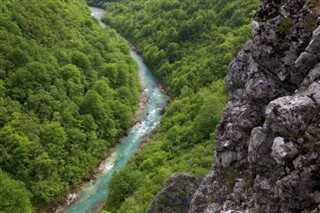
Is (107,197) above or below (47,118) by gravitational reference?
below

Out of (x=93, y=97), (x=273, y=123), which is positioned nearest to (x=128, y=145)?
(x=93, y=97)

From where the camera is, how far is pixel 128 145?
83.1 metres

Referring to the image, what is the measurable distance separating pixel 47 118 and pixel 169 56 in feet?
169

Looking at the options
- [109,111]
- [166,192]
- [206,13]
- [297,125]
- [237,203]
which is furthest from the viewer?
[206,13]

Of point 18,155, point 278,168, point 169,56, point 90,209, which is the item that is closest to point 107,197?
point 90,209

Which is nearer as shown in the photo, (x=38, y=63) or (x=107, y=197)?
(x=107, y=197)

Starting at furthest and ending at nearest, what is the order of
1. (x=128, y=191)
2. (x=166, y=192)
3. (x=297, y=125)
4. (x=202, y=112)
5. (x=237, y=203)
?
(x=202, y=112)
(x=128, y=191)
(x=166, y=192)
(x=237, y=203)
(x=297, y=125)

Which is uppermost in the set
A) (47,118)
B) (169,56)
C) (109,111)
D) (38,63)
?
(38,63)

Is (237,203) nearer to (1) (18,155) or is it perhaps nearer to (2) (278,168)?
(2) (278,168)

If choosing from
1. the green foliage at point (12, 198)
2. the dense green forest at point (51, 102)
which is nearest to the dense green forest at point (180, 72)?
the dense green forest at point (51, 102)

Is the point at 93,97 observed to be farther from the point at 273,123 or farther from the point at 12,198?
the point at 273,123

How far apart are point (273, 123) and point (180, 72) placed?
8711 cm

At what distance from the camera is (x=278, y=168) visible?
2234 cm

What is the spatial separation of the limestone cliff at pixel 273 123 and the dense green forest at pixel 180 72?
984 inches
